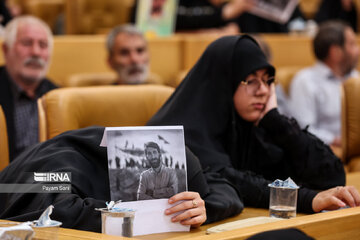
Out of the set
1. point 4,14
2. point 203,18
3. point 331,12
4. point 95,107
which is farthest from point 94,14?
point 95,107

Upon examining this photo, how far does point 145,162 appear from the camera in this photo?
176 centimetres

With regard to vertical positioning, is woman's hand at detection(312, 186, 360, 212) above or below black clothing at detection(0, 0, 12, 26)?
below

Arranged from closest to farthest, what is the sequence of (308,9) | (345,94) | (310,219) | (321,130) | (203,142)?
(310,219) < (203,142) < (345,94) < (321,130) < (308,9)

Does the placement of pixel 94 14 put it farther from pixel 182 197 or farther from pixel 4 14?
pixel 182 197

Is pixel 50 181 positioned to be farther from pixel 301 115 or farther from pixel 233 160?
pixel 301 115

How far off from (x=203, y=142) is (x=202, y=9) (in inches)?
155

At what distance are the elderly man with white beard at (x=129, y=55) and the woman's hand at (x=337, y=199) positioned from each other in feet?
8.15

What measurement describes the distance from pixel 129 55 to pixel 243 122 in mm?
2108

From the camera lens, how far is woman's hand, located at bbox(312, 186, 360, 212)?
6.91ft

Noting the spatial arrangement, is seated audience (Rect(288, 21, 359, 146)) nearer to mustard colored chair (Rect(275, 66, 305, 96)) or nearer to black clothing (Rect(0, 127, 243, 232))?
mustard colored chair (Rect(275, 66, 305, 96))

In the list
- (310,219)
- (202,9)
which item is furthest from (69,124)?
(202,9)

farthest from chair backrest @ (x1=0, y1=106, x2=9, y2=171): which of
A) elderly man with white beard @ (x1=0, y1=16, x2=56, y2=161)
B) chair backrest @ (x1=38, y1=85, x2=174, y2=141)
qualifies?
elderly man with white beard @ (x1=0, y1=16, x2=56, y2=161)

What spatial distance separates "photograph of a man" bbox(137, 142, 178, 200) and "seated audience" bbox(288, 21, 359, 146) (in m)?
2.98

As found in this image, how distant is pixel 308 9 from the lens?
27.9 ft
